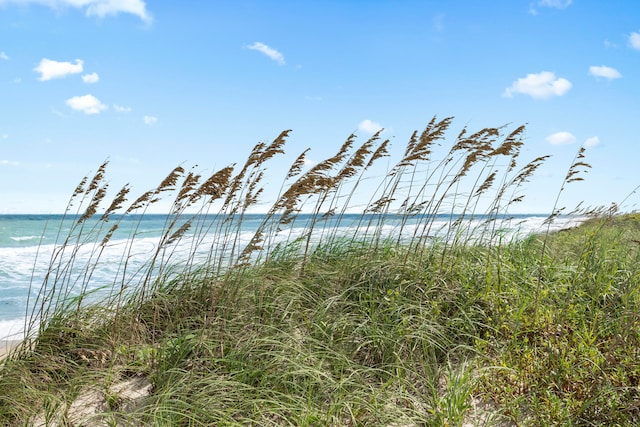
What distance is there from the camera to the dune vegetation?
10.6 feet

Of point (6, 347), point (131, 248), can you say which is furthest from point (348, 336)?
point (131, 248)

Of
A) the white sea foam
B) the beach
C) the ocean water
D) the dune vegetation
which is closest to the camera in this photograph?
the dune vegetation

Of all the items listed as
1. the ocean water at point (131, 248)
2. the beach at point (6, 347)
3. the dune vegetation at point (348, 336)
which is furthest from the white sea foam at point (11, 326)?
the dune vegetation at point (348, 336)

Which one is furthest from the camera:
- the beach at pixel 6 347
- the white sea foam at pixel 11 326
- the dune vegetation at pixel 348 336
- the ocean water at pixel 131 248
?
the white sea foam at pixel 11 326

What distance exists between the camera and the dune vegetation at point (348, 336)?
3221mm

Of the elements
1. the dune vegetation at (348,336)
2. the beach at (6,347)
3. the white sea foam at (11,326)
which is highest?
the dune vegetation at (348,336)

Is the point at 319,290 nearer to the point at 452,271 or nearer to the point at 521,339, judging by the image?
the point at 452,271

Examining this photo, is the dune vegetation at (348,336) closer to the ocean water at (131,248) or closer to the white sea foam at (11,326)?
the ocean water at (131,248)

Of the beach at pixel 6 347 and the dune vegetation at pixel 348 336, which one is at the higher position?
the dune vegetation at pixel 348 336

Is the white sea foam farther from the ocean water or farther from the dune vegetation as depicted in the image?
the dune vegetation

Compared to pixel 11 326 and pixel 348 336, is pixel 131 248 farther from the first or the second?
pixel 348 336

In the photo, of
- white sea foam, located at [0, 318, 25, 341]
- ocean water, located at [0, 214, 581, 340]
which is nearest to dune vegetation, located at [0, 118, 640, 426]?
ocean water, located at [0, 214, 581, 340]

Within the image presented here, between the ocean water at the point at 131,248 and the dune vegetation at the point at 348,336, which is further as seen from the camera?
the ocean water at the point at 131,248

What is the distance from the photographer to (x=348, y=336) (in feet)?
12.8
